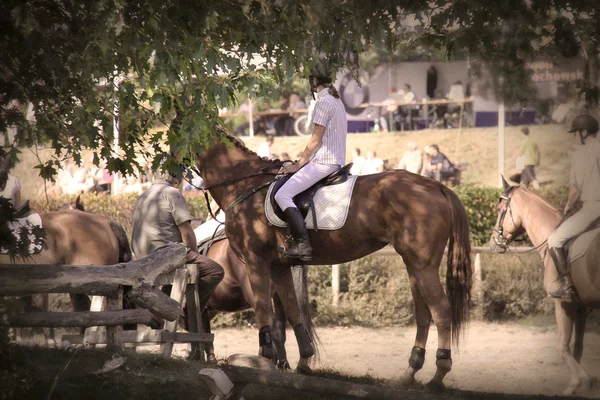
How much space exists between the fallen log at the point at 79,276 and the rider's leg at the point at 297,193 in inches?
58.3

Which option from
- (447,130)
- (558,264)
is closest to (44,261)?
(558,264)

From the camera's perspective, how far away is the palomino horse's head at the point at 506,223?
35.9 feet

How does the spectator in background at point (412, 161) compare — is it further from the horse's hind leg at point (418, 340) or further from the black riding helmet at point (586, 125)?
the black riding helmet at point (586, 125)

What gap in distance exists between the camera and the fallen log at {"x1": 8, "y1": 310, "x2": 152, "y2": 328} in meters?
6.80

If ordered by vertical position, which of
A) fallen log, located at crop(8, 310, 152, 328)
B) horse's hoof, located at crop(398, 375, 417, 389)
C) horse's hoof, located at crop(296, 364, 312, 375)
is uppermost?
fallen log, located at crop(8, 310, 152, 328)

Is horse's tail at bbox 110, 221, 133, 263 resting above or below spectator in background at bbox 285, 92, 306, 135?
below

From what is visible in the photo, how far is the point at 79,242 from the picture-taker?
1091 cm

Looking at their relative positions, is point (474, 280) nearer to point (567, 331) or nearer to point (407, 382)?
point (567, 331)

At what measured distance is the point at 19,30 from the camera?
663 centimetres

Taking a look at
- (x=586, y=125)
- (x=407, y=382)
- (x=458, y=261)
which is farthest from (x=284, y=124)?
(x=586, y=125)

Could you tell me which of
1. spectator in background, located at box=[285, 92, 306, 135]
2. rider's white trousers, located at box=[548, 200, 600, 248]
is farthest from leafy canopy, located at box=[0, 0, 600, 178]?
spectator in background, located at box=[285, 92, 306, 135]

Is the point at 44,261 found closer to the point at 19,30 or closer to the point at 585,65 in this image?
the point at 19,30

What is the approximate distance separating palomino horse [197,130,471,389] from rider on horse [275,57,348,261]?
0.80 ft

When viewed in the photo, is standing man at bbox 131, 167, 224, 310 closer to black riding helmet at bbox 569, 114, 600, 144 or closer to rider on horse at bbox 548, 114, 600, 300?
rider on horse at bbox 548, 114, 600, 300
